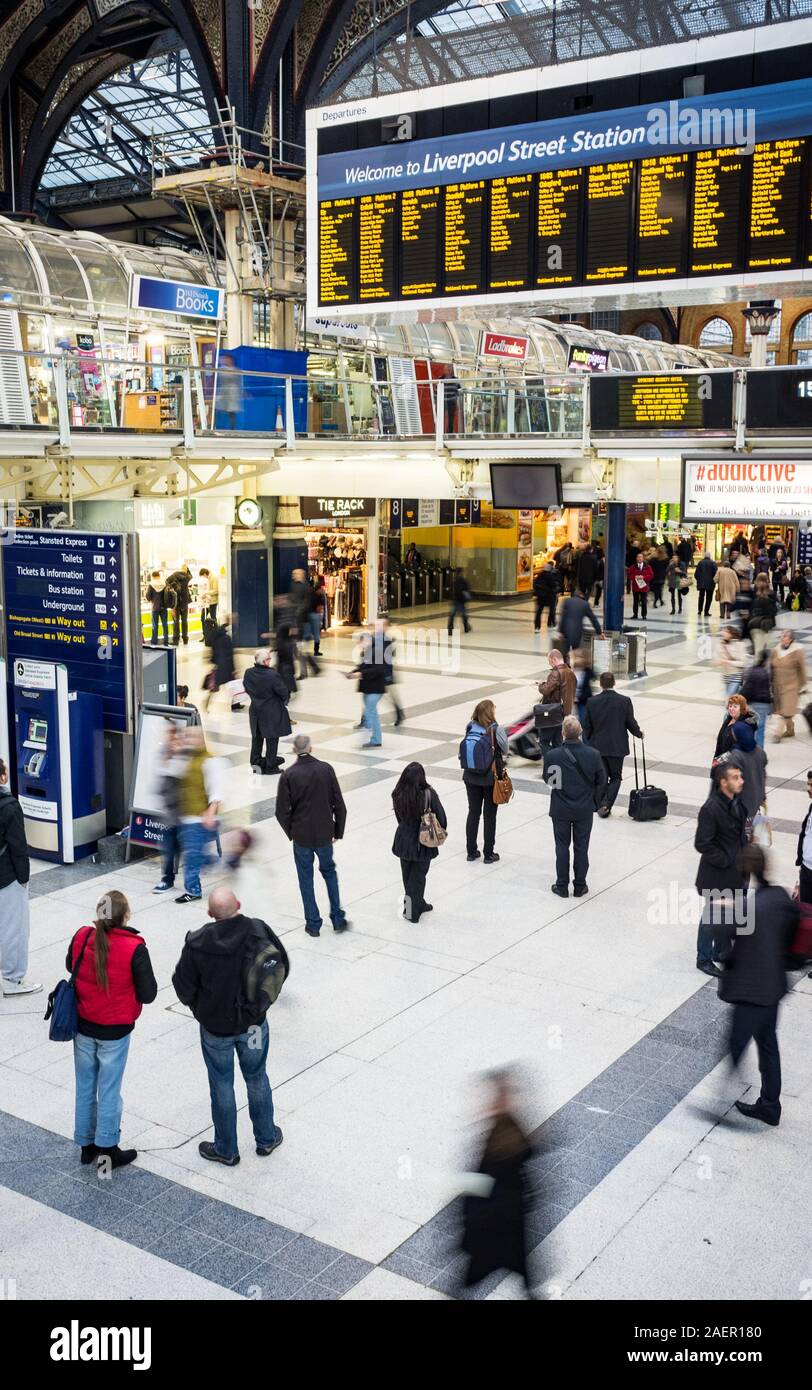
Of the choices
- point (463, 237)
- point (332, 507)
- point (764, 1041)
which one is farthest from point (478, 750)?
point (332, 507)

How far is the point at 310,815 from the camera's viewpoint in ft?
30.2

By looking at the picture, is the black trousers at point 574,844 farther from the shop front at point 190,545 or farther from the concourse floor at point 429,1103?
the shop front at point 190,545

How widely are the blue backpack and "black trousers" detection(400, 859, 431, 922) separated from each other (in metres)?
1.33

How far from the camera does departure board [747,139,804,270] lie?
12797 mm

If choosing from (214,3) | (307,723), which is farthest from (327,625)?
(214,3)

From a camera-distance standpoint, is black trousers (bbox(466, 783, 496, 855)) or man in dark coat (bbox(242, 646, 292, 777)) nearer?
black trousers (bbox(466, 783, 496, 855))

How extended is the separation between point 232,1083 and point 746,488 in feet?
41.8

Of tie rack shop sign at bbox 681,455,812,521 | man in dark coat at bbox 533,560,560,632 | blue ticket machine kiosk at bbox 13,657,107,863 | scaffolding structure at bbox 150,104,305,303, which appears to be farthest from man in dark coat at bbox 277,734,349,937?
man in dark coat at bbox 533,560,560,632

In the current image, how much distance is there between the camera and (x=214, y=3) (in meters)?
22.4

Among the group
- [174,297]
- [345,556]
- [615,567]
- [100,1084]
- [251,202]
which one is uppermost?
[251,202]

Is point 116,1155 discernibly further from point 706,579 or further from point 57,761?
point 706,579

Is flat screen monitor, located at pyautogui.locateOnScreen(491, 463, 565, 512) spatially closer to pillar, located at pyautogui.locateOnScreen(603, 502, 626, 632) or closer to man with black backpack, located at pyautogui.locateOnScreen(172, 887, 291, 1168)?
pillar, located at pyautogui.locateOnScreen(603, 502, 626, 632)

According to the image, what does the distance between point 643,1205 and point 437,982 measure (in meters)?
2.88
